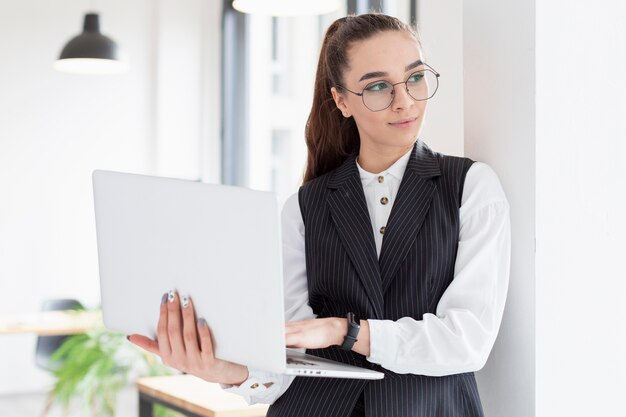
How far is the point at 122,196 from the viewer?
1.65 metres

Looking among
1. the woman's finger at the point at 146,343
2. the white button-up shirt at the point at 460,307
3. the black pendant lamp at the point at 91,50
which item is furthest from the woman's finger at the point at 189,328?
the black pendant lamp at the point at 91,50

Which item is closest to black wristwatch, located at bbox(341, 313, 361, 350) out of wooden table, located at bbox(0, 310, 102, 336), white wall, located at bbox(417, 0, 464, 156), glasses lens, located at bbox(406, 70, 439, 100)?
glasses lens, located at bbox(406, 70, 439, 100)

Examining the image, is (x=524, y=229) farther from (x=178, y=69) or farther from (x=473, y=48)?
(x=178, y=69)

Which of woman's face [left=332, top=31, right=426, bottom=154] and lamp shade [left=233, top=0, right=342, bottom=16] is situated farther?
lamp shade [left=233, top=0, right=342, bottom=16]

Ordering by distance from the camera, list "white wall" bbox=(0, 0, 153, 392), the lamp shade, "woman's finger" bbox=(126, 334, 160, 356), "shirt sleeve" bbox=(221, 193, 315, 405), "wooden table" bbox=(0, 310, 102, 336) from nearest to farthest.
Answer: "woman's finger" bbox=(126, 334, 160, 356)
"shirt sleeve" bbox=(221, 193, 315, 405)
the lamp shade
"wooden table" bbox=(0, 310, 102, 336)
"white wall" bbox=(0, 0, 153, 392)

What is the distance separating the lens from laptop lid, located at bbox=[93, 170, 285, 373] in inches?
54.6

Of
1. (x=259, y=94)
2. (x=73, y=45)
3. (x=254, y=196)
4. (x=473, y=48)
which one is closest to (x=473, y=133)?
(x=473, y=48)

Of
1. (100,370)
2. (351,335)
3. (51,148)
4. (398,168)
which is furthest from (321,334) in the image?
(51,148)

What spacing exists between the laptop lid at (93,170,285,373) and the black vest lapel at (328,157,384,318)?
0.34 m

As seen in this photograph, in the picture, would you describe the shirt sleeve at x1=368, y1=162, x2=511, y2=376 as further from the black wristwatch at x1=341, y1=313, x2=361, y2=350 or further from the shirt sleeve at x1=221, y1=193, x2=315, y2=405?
the shirt sleeve at x1=221, y1=193, x2=315, y2=405

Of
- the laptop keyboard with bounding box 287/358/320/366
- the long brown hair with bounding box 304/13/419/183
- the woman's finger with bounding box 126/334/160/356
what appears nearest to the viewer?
the laptop keyboard with bounding box 287/358/320/366

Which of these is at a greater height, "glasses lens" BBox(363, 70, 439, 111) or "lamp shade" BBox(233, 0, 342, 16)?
"lamp shade" BBox(233, 0, 342, 16)

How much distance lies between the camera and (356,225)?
178 centimetres
